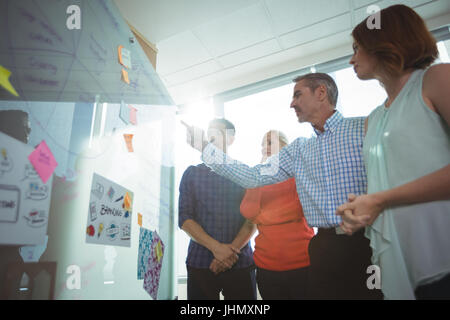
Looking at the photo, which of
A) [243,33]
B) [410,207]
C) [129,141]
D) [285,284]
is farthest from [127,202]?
[243,33]

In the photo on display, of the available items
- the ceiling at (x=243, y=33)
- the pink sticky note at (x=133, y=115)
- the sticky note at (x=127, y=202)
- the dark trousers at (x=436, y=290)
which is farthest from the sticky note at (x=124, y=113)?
the ceiling at (x=243, y=33)

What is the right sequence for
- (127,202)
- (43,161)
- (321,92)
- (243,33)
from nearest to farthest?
(43,161)
(127,202)
(321,92)
(243,33)

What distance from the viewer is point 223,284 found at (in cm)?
129

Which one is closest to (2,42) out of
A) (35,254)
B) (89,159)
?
(89,159)

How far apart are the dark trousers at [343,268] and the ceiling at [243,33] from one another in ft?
6.23

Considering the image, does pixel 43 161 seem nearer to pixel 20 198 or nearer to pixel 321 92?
pixel 20 198

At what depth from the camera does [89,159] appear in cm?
82

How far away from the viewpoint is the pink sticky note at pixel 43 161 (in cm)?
62

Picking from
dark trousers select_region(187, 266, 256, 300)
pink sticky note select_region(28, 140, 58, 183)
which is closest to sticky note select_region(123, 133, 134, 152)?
pink sticky note select_region(28, 140, 58, 183)

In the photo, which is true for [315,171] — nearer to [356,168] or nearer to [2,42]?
[356,168]

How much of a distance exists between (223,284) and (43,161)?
0.98 m

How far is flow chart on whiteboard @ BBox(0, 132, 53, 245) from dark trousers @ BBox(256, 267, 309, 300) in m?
0.84

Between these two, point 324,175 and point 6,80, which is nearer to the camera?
point 6,80

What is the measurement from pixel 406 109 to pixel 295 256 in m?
0.70
